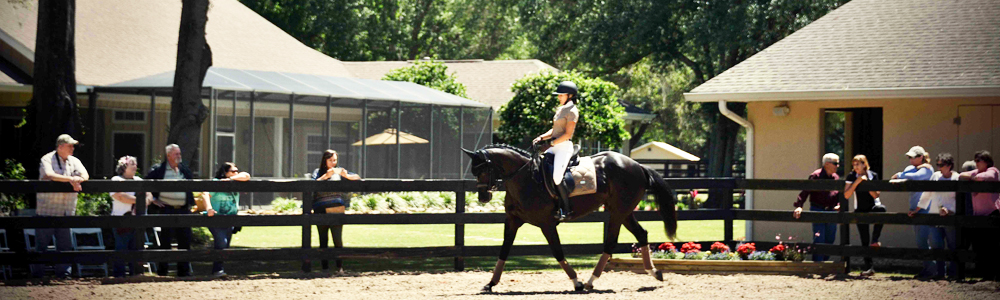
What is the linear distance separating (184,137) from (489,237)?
5.23 meters

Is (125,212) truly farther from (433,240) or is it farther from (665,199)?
(433,240)

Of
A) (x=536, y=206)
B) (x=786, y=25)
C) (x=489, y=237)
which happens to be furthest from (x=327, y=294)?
(x=786, y=25)

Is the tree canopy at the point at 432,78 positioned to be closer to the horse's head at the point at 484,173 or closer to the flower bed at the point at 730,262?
the flower bed at the point at 730,262

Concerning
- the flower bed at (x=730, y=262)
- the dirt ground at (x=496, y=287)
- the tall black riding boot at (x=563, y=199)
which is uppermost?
the tall black riding boot at (x=563, y=199)

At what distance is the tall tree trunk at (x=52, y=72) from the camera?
13750mm

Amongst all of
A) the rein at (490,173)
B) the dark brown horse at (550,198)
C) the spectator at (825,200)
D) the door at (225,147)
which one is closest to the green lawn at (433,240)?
the dark brown horse at (550,198)

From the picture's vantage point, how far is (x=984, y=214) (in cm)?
1039

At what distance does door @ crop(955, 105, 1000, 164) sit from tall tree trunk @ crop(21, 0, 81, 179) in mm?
11846

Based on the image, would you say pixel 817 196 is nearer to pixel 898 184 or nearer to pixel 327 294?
pixel 898 184

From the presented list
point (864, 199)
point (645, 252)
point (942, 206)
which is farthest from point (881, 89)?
point (645, 252)

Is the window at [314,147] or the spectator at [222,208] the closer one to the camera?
the spectator at [222,208]

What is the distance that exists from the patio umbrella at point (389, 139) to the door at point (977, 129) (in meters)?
15.2

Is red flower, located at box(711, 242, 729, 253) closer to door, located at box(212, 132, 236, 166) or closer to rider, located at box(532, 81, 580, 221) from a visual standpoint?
rider, located at box(532, 81, 580, 221)

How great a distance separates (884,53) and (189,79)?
9850 millimetres
